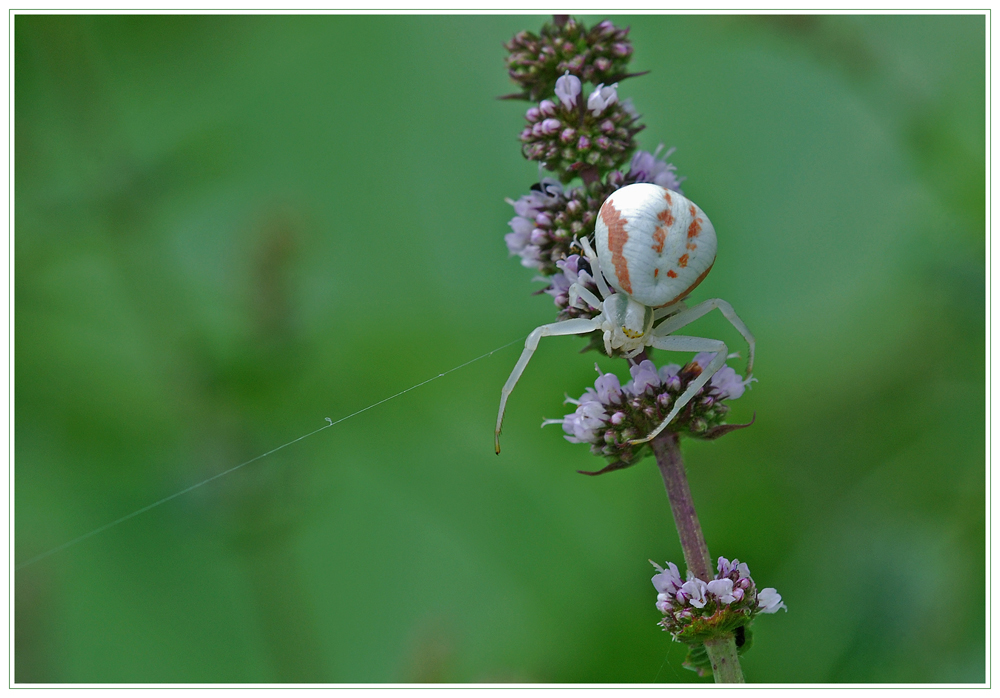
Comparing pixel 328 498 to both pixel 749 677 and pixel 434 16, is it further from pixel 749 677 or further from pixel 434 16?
pixel 434 16

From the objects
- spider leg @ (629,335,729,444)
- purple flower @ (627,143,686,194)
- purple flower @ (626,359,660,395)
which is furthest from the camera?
purple flower @ (627,143,686,194)

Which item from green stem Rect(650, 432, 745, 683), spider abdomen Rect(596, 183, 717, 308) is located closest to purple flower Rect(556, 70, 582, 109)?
spider abdomen Rect(596, 183, 717, 308)

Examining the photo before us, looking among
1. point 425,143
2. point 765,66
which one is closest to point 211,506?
point 425,143

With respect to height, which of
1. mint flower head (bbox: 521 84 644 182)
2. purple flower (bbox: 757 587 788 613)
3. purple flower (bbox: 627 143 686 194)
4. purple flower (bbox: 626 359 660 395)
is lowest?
purple flower (bbox: 757 587 788 613)

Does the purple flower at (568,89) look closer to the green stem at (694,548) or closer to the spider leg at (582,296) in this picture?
the spider leg at (582,296)

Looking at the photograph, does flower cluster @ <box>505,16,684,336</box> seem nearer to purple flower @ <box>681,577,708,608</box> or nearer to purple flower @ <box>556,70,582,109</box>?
purple flower @ <box>556,70,582,109</box>

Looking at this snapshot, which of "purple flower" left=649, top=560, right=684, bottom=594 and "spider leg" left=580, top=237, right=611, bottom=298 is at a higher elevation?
"spider leg" left=580, top=237, right=611, bottom=298

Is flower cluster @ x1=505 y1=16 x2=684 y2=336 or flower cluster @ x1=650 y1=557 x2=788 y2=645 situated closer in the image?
flower cluster @ x1=650 y1=557 x2=788 y2=645

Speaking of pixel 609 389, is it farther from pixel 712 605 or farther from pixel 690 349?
pixel 712 605
